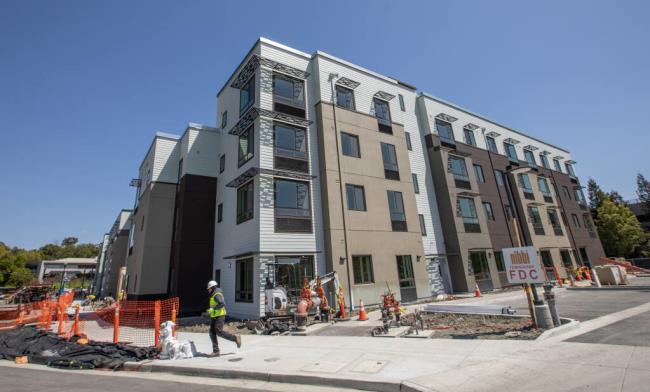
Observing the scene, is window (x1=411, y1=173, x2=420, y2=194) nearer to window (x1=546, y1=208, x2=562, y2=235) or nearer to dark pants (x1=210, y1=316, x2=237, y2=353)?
dark pants (x1=210, y1=316, x2=237, y2=353)

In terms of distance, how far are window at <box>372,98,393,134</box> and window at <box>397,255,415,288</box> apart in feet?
32.1

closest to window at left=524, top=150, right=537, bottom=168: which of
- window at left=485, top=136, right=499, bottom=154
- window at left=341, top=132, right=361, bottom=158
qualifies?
window at left=485, top=136, right=499, bottom=154

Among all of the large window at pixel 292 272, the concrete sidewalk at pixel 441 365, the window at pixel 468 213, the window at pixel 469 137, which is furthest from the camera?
the window at pixel 469 137

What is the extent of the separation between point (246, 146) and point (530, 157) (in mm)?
35037

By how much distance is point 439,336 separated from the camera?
9406 mm

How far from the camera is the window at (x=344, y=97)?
21938mm

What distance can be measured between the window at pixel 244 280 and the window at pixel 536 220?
29181mm

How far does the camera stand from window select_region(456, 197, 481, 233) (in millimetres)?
24984

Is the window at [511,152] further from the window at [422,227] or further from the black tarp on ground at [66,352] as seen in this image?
the black tarp on ground at [66,352]

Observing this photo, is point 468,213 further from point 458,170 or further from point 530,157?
point 530,157

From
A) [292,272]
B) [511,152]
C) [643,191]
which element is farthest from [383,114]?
[643,191]

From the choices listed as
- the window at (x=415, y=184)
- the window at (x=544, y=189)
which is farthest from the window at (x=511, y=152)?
the window at (x=415, y=184)

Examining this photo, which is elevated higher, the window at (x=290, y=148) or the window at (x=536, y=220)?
the window at (x=290, y=148)

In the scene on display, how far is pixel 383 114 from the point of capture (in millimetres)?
24359
